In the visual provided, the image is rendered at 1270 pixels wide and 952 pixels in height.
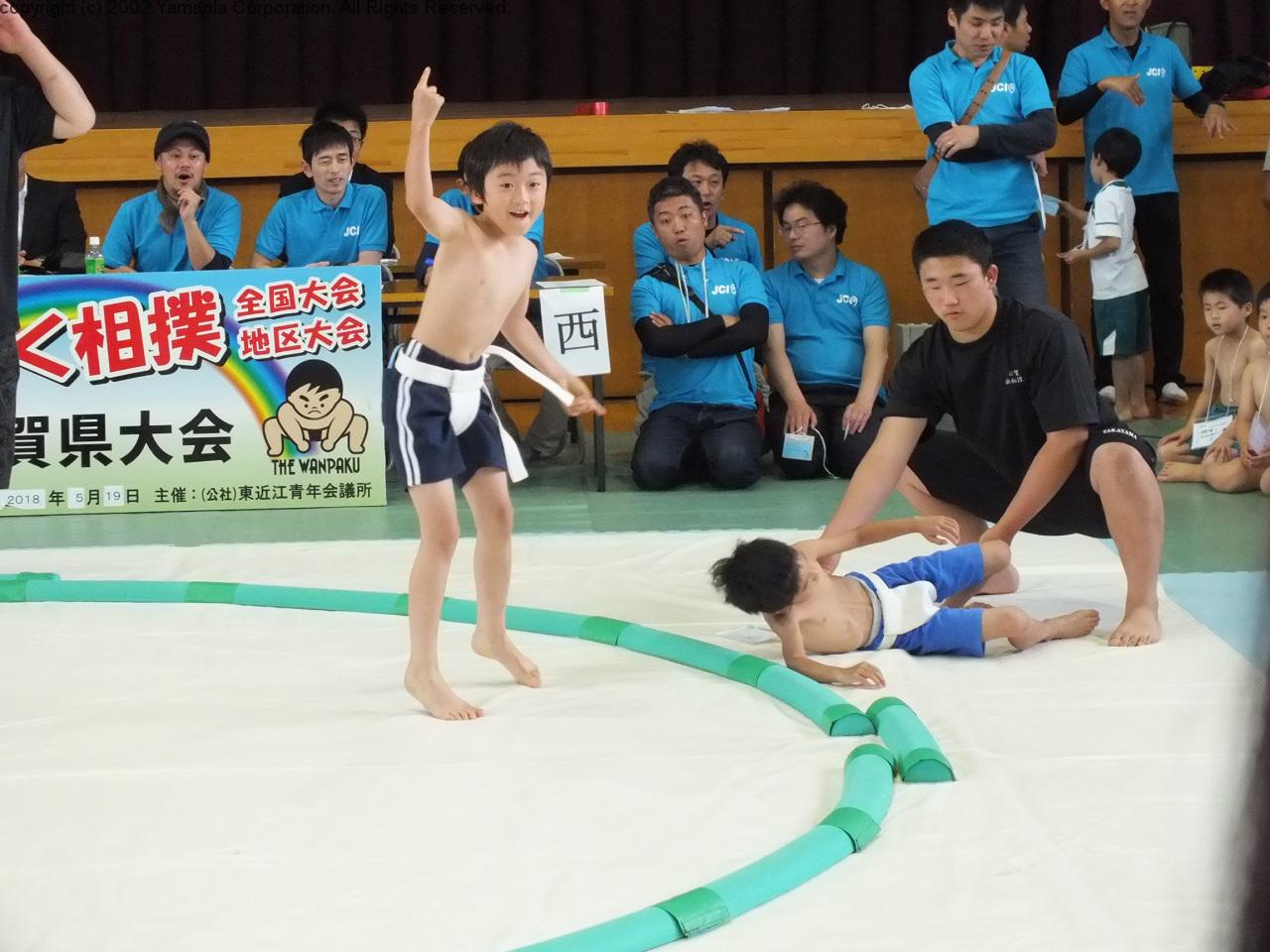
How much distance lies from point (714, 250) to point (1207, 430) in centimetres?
170

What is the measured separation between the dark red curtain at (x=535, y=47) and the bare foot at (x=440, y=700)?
5.42 meters

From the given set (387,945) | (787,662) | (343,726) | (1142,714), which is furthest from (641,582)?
(387,945)

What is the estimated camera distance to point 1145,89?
6055 mm

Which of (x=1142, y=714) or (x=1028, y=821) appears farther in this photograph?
(x=1142, y=714)

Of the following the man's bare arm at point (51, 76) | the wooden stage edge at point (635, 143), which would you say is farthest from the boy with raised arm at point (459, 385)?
the wooden stage edge at point (635, 143)

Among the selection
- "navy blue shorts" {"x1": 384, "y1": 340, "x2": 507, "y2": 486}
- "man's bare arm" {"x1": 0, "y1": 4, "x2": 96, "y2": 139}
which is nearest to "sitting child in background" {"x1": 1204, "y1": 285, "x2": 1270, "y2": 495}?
"navy blue shorts" {"x1": 384, "y1": 340, "x2": 507, "y2": 486}

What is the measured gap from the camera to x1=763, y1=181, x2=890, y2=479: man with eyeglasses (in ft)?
16.8

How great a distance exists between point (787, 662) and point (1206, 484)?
7.66 feet

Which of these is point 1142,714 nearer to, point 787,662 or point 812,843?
point 787,662

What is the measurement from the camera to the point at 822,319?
5223mm

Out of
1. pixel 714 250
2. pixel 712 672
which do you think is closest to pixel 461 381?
pixel 712 672

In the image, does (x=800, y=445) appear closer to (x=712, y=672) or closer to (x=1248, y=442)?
(x=1248, y=442)

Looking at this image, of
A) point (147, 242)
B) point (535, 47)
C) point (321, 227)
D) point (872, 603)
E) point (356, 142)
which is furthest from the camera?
point (535, 47)

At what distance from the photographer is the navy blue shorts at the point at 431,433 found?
2688 mm
